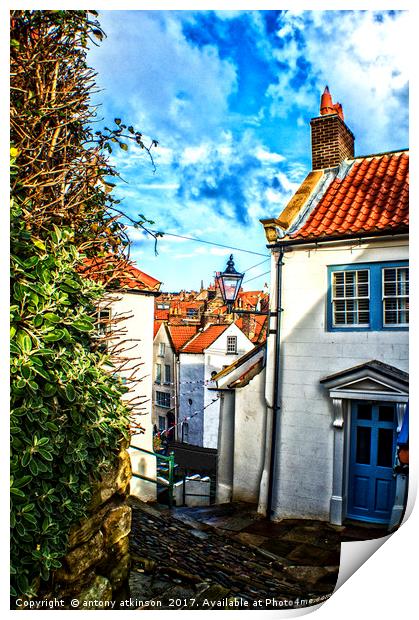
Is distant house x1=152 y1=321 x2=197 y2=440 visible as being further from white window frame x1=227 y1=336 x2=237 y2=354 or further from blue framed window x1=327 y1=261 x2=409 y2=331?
blue framed window x1=327 y1=261 x2=409 y2=331

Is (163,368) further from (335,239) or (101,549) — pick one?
(335,239)

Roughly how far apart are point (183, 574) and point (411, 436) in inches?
49.4

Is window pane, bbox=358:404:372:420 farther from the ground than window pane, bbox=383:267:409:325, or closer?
closer

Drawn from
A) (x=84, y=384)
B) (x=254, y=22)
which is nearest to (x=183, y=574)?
(x=84, y=384)

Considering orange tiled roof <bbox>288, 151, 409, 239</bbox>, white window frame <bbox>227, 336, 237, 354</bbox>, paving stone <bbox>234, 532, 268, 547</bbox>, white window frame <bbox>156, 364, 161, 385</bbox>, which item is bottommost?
paving stone <bbox>234, 532, 268, 547</bbox>

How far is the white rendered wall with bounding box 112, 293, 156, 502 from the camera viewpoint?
91.7 inches

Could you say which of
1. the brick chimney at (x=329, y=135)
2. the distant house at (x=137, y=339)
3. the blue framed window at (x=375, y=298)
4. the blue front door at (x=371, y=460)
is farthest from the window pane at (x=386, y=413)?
the brick chimney at (x=329, y=135)

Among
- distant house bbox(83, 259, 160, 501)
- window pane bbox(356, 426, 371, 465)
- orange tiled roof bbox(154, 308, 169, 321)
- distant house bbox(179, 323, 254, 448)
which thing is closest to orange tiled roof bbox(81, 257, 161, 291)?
distant house bbox(83, 259, 160, 501)

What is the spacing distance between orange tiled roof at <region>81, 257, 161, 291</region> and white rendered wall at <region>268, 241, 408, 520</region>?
0.61 meters

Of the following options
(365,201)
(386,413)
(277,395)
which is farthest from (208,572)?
(365,201)

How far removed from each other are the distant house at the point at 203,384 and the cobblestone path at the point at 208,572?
39cm
